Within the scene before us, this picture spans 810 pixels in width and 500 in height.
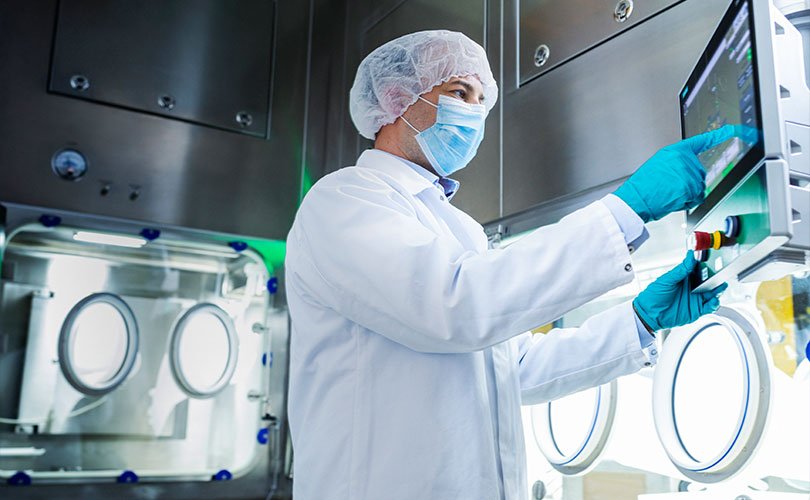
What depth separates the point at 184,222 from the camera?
340cm

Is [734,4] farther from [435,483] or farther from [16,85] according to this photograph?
[16,85]

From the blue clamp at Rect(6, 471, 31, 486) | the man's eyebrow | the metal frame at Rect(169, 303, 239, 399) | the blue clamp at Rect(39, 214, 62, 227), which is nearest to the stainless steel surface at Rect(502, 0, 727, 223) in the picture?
the man's eyebrow

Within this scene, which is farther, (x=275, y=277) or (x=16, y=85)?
(x=275, y=277)

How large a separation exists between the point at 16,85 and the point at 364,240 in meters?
2.37

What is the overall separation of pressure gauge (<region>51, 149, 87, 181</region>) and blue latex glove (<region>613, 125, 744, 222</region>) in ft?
8.35

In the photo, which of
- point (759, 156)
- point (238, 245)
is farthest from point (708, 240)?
point (238, 245)

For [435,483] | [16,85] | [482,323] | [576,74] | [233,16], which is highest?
[233,16]

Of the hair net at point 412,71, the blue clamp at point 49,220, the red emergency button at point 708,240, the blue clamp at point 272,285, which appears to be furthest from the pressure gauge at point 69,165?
the red emergency button at point 708,240

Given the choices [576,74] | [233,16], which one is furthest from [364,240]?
[233,16]

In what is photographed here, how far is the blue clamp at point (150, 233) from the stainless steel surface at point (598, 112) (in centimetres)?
161

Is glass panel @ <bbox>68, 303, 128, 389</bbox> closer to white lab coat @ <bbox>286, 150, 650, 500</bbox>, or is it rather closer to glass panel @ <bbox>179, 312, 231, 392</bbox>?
glass panel @ <bbox>179, 312, 231, 392</bbox>

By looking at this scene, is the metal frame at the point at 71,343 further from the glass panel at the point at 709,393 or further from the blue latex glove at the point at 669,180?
the blue latex glove at the point at 669,180

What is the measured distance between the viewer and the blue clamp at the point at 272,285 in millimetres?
3611

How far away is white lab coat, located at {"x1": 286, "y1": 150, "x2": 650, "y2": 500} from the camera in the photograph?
54.4 inches
